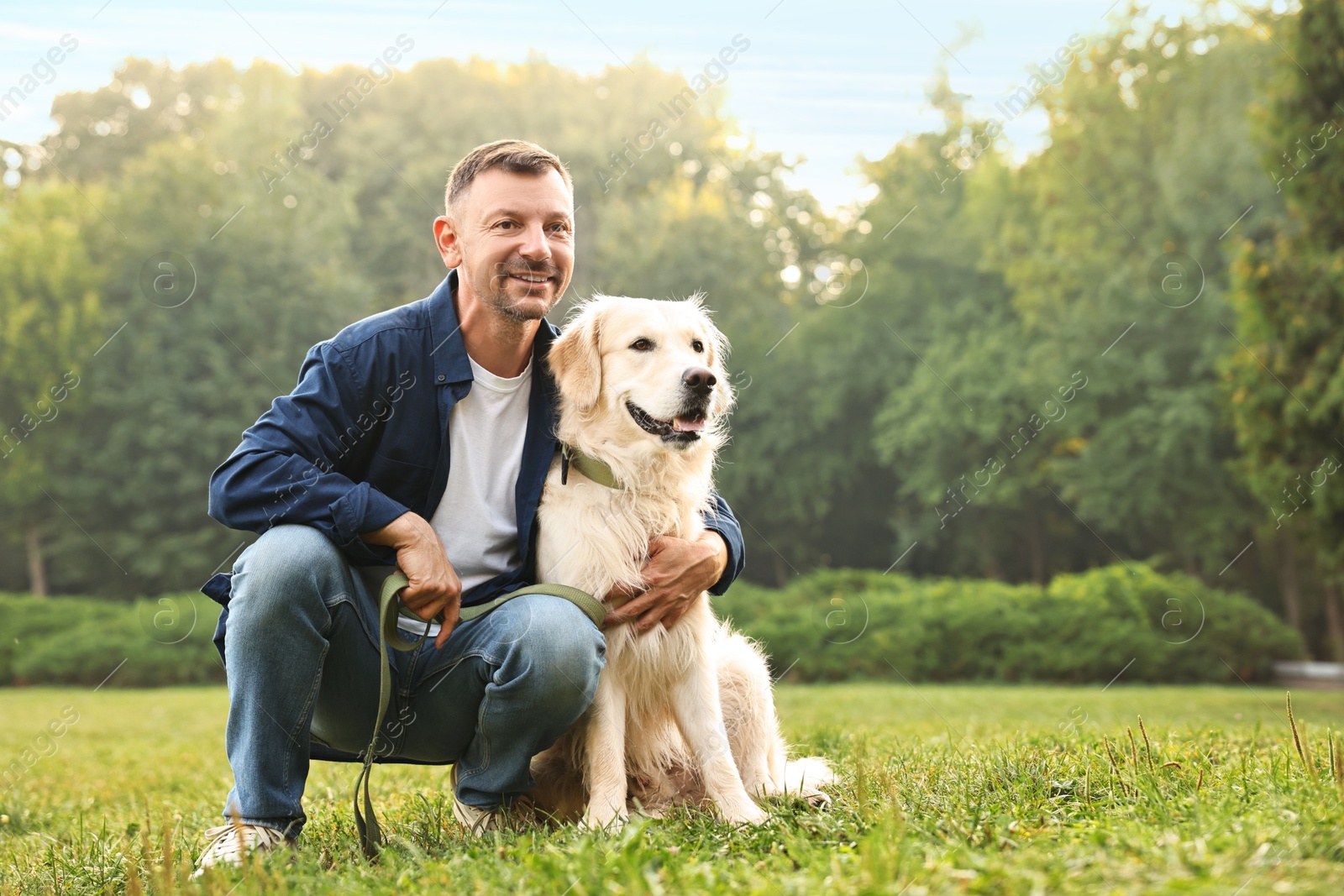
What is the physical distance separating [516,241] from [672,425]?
0.78 m

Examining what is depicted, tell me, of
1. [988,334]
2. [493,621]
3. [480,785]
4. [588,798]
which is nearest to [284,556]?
[493,621]

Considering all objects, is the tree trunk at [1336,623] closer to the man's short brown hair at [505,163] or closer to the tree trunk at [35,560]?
the man's short brown hair at [505,163]

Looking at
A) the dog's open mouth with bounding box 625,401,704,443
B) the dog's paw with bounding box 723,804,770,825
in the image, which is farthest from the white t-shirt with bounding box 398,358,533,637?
the dog's paw with bounding box 723,804,770,825

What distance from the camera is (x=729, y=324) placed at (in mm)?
24188

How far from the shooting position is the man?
2.86 m

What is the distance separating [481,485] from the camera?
3367 millimetres

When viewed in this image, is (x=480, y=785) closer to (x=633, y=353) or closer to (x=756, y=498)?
(x=633, y=353)

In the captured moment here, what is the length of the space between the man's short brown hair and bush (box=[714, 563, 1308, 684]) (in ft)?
38.6

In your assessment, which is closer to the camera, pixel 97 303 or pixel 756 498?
pixel 97 303

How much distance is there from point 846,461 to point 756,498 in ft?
7.65

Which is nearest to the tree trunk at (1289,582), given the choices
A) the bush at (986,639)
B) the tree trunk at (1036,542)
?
the bush at (986,639)

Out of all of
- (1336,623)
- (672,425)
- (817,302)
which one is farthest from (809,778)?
(817,302)

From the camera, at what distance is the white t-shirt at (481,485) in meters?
3.31

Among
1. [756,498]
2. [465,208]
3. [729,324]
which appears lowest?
[756,498]
